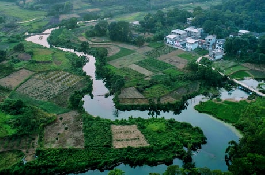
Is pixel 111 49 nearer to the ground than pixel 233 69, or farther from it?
farther from it

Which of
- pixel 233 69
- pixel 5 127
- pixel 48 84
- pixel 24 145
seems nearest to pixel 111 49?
pixel 48 84

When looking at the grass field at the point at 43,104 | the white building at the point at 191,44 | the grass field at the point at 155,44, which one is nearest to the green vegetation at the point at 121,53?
the grass field at the point at 155,44

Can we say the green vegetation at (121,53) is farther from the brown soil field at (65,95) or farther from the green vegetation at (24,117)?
the green vegetation at (24,117)

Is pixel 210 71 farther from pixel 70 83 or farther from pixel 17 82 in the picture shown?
pixel 17 82

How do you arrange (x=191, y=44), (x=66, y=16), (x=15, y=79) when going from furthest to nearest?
(x=66, y=16)
(x=191, y=44)
(x=15, y=79)

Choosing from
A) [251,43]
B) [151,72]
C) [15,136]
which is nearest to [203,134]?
[151,72]

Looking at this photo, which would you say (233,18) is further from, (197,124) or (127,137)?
(127,137)

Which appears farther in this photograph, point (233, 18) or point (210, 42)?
point (233, 18)
